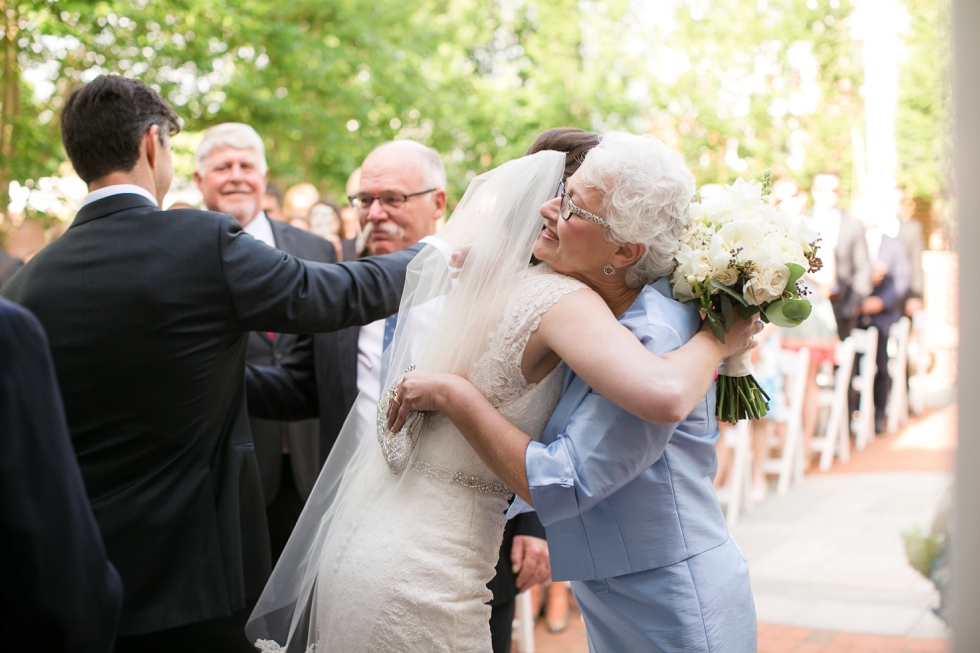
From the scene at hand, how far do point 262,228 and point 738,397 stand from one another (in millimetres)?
2920

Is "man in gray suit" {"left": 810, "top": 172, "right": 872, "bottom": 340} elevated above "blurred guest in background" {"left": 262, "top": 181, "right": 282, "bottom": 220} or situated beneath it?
situated beneath

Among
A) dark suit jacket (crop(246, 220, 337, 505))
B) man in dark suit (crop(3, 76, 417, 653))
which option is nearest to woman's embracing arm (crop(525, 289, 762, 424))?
man in dark suit (crop(3, 76, 417, 653))

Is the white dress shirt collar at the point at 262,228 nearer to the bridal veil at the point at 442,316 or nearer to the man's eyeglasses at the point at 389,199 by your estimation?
the man's eyeglasses at the point at 389,199

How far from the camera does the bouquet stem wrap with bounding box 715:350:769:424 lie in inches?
87.3

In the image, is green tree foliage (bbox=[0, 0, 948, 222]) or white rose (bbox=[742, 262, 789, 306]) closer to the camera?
white rose (bbox=[742, 262, 789, 306])

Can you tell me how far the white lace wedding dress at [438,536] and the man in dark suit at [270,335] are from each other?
1368 millimetres

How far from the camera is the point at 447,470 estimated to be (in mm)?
2082

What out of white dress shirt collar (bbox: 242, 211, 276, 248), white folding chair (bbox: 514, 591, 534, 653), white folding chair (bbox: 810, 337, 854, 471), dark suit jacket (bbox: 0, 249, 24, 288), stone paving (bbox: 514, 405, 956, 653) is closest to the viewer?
white folding chair (bbox: 514, 591, 534, 653)

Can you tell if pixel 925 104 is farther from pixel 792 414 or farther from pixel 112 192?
pixel 112 192

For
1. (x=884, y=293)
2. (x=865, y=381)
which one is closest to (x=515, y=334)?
(x=865, y=381)

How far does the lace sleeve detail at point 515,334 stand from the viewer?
1960 mm

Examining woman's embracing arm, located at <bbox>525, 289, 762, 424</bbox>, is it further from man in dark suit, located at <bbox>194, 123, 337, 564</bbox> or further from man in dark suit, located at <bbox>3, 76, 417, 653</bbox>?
man in dark suit, located at <bbox>194, 123, 337, 564</bbox>

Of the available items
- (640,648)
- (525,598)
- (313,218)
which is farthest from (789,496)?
(640,648)

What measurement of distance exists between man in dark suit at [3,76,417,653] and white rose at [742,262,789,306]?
1217 millimetres
